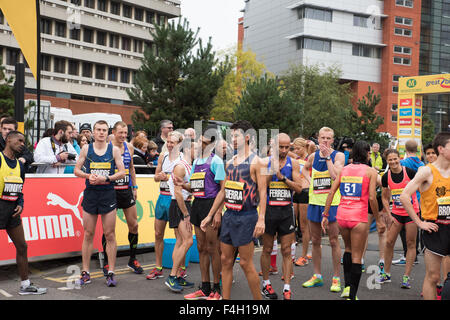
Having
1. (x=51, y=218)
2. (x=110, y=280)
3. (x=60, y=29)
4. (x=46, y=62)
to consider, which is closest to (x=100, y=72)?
(x=60, y=29)

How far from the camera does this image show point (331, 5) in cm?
6469

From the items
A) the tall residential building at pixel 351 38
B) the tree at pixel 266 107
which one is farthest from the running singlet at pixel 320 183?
the tall residential building at pixel 351 38

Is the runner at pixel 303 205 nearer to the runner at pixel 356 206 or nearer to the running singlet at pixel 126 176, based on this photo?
the runner at pixel 356 206

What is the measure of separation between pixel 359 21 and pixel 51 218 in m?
67.3

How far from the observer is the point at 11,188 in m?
6.02

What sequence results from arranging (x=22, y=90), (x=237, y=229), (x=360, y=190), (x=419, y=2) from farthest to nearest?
(x=419, y=2) < (x=22, y=90) < (x=360, y=190) < (x=237, y=229)

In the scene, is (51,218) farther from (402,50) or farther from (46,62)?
(402,50)

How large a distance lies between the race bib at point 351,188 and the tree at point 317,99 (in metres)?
38.5

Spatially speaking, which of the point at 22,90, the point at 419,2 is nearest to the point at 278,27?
the point at 419,2

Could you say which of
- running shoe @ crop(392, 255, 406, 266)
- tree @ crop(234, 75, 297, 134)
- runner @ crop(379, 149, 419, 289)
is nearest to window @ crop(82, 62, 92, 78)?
tree @ crop(234, 75, 297, 134)

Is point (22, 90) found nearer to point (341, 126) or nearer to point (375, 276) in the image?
point (375, 276)

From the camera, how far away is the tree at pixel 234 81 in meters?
43.7

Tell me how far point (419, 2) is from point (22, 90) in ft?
239


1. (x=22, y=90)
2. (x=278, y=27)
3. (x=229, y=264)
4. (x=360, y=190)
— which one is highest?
(x=278, y=27)
